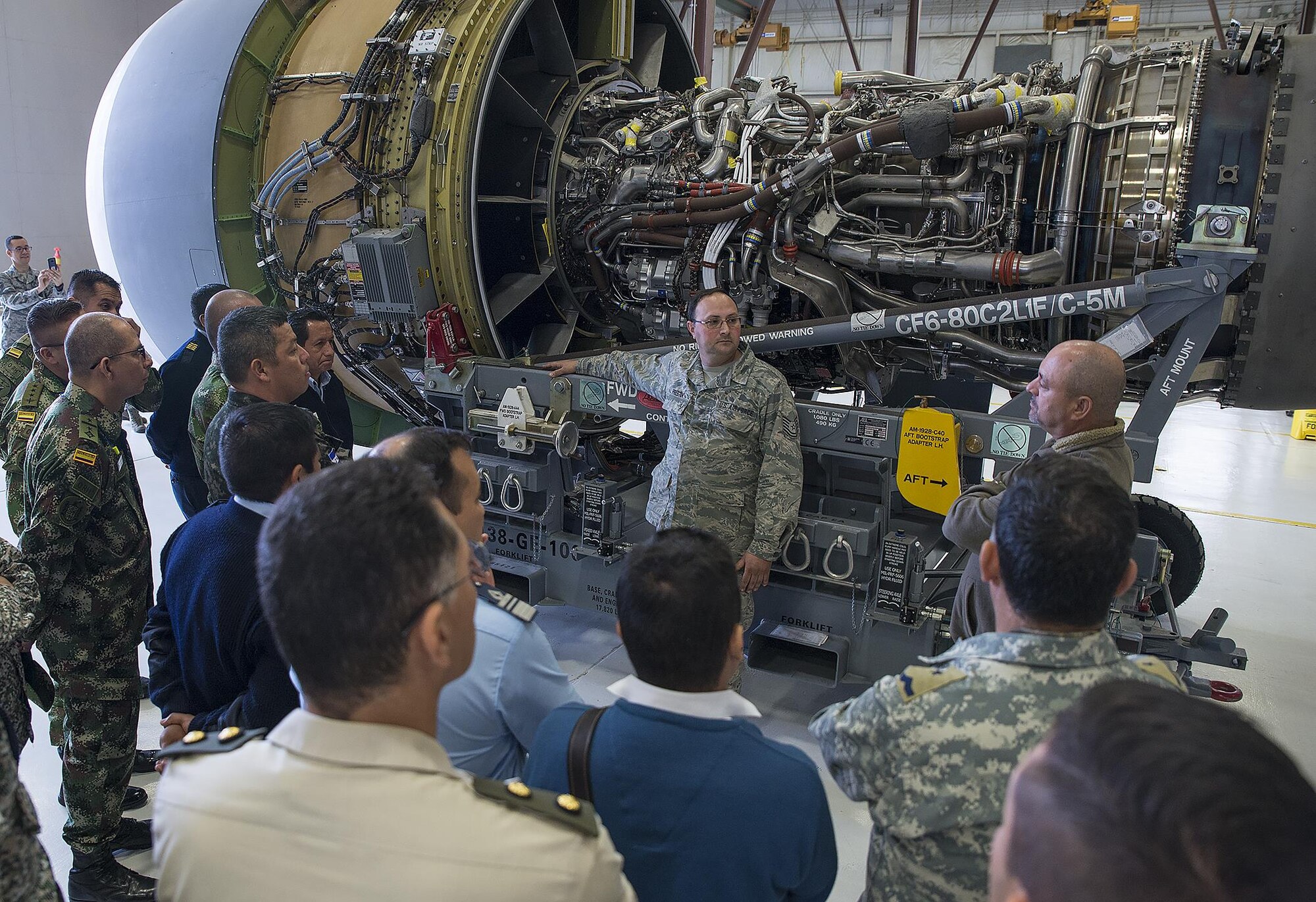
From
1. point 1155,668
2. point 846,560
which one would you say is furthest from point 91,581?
point 1155,668

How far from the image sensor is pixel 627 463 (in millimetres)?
5418

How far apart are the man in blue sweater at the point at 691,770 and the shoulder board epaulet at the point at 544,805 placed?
32 centimetres

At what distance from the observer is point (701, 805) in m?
1.40

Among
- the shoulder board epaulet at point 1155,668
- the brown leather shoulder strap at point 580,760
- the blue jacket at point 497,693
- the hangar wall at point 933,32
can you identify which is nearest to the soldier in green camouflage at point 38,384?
the blue jacket at point 497,693

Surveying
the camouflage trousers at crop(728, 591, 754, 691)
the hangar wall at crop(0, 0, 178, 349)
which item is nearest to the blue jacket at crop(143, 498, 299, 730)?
the camouflage trousers at crop(728, 591, 754, 691)

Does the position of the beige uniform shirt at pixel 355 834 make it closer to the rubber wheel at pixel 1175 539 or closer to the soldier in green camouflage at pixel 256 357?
the soldier in green camouflage at pixel 256 357

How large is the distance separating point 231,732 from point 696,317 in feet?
9.26

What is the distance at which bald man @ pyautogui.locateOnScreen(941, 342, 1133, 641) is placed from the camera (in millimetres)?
2744

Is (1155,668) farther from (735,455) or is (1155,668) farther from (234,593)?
(735,455)

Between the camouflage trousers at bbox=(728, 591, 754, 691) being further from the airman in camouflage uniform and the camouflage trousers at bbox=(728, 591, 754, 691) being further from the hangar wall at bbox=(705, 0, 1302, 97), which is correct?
the hangar wall at bbox=(705, 0, 1302, 97)

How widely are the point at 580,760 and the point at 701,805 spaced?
0.20m

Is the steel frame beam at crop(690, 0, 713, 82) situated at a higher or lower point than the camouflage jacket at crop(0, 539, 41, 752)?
higher

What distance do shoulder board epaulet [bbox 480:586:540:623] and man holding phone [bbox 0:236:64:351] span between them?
8.20 m

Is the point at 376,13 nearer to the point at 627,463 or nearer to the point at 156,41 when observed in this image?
the point at 156,41
